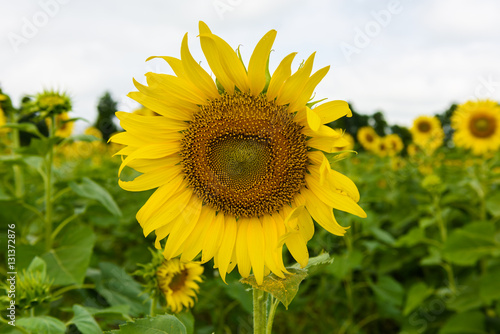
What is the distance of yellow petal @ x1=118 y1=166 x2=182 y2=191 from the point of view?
4.38 ft

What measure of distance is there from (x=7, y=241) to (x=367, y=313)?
10.8ft

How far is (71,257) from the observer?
217 centimetres

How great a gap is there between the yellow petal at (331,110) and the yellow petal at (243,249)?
443 millimetres

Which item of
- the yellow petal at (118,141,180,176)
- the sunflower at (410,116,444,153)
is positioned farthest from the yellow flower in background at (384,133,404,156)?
the yellow petal at (118,141,180,176)

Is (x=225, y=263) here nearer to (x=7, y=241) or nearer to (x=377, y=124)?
(x=7, y=241)

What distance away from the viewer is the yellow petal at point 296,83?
3.76 feet

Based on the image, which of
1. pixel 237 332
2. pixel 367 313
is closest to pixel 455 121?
pixel 367 313

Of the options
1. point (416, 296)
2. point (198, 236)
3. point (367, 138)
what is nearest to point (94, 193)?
point (198, 236)

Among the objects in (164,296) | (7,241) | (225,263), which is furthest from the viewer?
(7,241)

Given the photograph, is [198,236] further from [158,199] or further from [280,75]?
[280,75]

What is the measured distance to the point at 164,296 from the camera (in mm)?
1633

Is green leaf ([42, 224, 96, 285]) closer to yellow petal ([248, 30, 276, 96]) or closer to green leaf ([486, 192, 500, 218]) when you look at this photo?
yellow petal ([248, 30, 276, 96])

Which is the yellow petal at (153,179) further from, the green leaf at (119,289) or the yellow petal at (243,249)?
the green leaf at (119,289)

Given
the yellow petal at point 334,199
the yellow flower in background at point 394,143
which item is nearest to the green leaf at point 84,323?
the yellow petal at point 334,199
